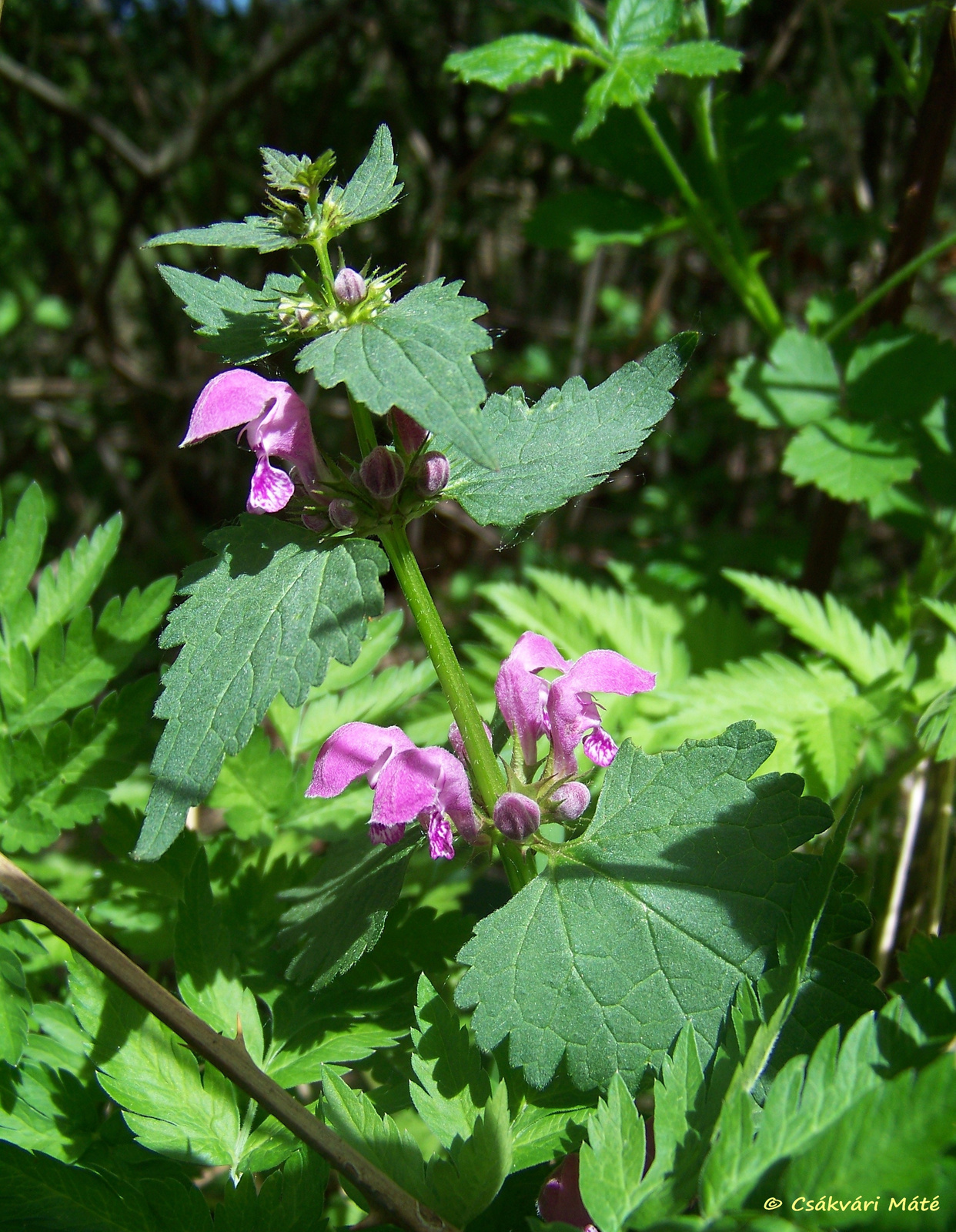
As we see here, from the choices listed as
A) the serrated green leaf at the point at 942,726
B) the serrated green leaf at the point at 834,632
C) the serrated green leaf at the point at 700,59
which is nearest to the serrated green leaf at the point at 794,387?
the serrated green leaf at the point at 834,632

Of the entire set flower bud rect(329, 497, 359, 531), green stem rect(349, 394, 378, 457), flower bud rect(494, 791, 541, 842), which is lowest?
flower bud rect(494, 791, 541, 842)

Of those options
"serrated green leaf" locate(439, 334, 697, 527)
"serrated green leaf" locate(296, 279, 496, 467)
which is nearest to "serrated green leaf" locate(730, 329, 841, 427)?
"serrated green leaf" locate(439, 334, 697, 527)

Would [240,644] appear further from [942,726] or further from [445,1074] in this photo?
[942,726]

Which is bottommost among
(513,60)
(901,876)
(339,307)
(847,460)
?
(901,876)

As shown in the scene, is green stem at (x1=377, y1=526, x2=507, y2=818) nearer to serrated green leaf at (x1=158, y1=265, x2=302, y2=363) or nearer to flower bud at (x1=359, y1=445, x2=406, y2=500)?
flower bud at (x1=359, y1=445, x2=406, y2=500)

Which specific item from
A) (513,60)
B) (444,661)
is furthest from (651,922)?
(513,60)

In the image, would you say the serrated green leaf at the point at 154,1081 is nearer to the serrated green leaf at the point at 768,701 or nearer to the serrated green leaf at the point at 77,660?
the serrated green leaf at the point at 77,660

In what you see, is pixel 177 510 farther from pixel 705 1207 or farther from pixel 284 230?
pixel 705 1207
